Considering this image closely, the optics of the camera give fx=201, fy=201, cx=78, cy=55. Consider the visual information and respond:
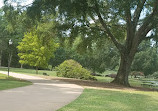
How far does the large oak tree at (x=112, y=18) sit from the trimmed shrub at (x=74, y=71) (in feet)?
13.9

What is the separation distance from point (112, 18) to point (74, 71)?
344 inches

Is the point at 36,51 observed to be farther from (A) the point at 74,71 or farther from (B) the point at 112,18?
(B) the point at 112,18

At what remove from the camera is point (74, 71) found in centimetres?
2541

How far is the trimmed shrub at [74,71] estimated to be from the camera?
24.9 metres

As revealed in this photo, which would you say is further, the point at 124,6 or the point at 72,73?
the point at 72,73

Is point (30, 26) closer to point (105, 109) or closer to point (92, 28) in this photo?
point (92, 28)

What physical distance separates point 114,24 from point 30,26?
9112 mm

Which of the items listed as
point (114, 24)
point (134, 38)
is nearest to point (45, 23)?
point (114, 24)

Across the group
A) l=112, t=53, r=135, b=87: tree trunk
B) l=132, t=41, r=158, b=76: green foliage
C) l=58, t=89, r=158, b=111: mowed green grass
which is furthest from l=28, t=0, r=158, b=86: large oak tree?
l=132, t=41, r=158, b=76: green foliage

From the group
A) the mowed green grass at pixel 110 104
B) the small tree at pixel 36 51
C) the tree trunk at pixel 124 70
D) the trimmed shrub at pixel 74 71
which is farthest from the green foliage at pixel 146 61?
the mowed green grass at pixel 110 104

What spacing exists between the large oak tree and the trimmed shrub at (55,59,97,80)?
4.24 m

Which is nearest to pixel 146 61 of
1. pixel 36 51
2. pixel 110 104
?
pixel 36 51

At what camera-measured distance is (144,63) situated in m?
50.0

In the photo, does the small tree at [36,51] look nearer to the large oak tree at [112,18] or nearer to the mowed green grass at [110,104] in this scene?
the large oak tree at [112,18]
